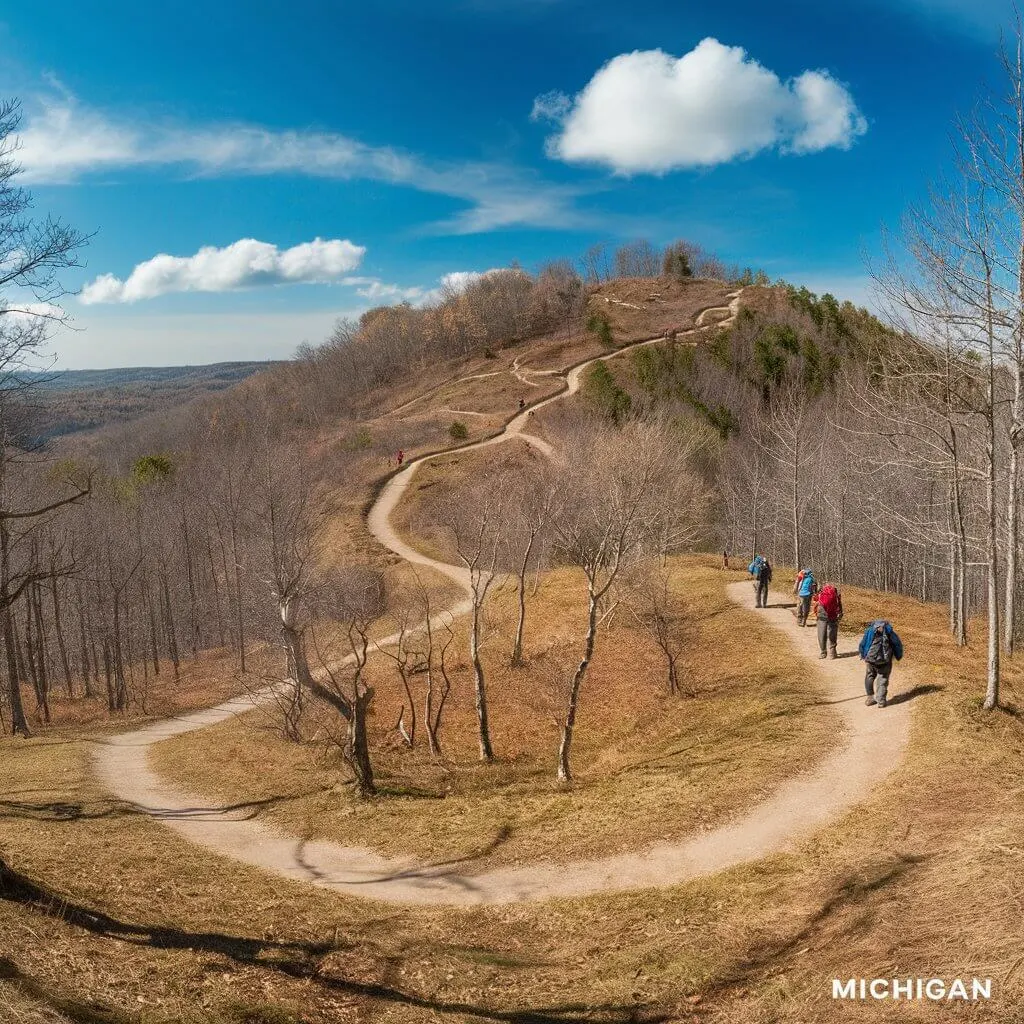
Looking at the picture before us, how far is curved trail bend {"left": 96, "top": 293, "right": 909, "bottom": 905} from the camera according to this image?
9258mm

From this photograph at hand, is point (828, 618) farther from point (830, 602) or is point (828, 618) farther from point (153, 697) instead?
point (153, 697)

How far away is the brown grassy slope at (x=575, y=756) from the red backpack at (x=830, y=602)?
1.66m

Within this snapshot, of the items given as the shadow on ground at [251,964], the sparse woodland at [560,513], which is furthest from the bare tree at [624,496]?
the shadow on ground at [251,964]

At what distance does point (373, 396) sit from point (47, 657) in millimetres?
58860

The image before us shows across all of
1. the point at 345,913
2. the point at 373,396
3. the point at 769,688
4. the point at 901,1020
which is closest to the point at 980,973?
the point at 901,1020

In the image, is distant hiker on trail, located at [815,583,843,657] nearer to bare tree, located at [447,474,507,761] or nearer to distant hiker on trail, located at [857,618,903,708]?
distant hiker on trail, located at [857,618,903,708]

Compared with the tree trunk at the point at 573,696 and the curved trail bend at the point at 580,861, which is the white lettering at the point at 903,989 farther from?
the tree trunk at the point at 573,696

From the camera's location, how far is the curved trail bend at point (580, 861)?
9.26 metres

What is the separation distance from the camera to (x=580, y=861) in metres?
9.80

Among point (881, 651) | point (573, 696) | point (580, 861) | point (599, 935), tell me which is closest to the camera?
point (599, 935)

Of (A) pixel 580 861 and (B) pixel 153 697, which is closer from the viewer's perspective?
(A) pixel 580 861

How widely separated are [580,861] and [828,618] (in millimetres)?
9380

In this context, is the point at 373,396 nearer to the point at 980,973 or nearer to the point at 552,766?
the point at 552,766

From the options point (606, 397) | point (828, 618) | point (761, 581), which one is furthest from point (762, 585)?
point (606, 397)
